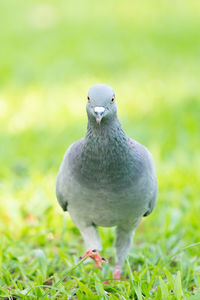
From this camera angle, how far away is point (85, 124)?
7.07m

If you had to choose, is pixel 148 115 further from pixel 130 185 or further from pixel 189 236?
pixel 130 185

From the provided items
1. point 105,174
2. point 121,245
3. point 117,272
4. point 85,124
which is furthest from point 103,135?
point 85,124

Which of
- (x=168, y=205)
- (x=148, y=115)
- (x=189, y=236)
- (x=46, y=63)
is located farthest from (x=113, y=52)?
(x=189, y=236)

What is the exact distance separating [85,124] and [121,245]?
373 cm

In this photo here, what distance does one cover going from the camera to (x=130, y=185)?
9.77 feet

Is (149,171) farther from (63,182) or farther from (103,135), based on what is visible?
(63,182)

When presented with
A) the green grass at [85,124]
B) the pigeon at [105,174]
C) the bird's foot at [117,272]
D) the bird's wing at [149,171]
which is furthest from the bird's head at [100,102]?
the bird's foot at [117,272]

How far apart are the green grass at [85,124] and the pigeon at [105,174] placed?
39 centimetres

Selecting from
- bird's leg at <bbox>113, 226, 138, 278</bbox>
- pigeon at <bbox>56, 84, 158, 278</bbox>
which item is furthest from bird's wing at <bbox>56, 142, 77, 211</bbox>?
bird's leg at <bbox>113, 226, 138, 278</bbox>

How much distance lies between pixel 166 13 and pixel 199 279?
11.6 metres

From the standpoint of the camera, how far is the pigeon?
285 cm

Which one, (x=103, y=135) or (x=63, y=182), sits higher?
(x=103, y=135)

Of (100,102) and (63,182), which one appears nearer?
(100,102)

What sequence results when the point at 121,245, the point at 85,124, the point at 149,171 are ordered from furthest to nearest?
the point at 85,124, the point at 121,245, the point at 149,171
